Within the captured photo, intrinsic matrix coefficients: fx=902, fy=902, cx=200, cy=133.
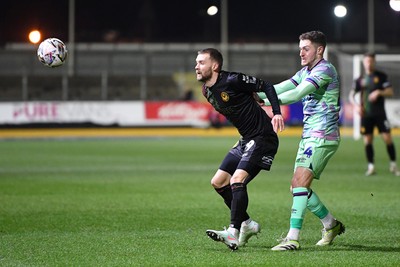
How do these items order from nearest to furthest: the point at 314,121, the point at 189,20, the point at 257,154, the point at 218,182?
the point at 257,154, the point at 314,121, the point at 218,182, the point at 189,20

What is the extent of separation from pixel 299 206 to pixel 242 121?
1.05 m

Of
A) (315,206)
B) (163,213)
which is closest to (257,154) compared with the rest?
(315,206)

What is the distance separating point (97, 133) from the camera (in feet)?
131

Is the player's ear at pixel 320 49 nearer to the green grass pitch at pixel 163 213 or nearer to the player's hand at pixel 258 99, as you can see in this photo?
the player's hand at pixel 258 99

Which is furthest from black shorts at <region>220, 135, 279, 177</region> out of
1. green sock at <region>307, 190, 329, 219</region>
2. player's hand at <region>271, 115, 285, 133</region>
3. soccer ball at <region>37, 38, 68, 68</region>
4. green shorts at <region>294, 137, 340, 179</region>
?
soccer ball at <region>37, 38, 68, 68</region>

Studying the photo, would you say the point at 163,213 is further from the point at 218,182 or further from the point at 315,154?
the point at 315,154

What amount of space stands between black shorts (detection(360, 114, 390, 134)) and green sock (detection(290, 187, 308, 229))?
1013 cm

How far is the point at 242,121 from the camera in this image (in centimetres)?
934

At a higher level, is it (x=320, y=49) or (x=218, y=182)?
(x=320, y=49)

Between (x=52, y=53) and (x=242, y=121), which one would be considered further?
(x=52, y=53)

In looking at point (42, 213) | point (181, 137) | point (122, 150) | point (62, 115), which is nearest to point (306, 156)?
point (42, 213)

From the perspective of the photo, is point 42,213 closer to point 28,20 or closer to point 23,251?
point 23,251

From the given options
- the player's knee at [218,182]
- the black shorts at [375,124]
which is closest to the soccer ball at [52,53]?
the player's knee at [218,182]

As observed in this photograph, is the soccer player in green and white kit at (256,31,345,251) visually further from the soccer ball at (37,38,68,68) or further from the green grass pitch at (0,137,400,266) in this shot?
the soccer ball at (37,38,68,68)
